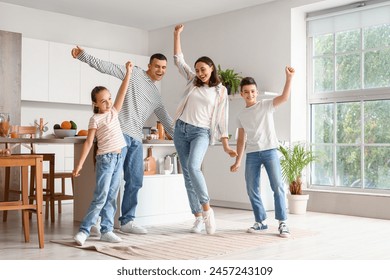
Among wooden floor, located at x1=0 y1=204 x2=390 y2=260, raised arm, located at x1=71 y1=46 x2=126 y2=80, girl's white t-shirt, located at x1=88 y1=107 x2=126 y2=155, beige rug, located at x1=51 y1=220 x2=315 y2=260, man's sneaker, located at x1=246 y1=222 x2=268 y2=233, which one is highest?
raised arm, located at x1=71 y1=46 x2=126 y2=80

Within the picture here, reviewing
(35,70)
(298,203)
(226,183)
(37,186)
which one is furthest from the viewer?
(35,70)

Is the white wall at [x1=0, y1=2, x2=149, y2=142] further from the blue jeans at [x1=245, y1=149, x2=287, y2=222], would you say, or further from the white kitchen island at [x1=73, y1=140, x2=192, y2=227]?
the blue jeans at [x1=245, y1=149, x2=287, y2=222]

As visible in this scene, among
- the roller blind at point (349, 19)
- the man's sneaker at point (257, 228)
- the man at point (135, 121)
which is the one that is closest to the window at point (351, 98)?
the roller blind at point (349, 19)

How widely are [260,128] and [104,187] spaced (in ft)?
4.09

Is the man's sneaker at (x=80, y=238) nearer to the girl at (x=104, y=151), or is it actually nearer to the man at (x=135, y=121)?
the girl at (x=104, y=151)

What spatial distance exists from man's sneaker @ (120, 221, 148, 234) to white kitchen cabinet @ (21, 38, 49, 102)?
297cm

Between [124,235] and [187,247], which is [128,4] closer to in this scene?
[124,235]

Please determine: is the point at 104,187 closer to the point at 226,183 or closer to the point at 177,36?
the point at 177,36

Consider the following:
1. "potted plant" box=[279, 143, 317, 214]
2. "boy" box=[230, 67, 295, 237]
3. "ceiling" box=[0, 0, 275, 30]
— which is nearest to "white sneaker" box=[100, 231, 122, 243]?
"boy" box=[230, 67, 295, 237]

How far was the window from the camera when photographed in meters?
5.59

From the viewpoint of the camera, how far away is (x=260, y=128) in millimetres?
3916

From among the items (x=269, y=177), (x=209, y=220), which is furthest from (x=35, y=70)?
(x=269, y=177)

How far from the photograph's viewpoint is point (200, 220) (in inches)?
159

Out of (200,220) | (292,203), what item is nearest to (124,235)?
(200,220)
